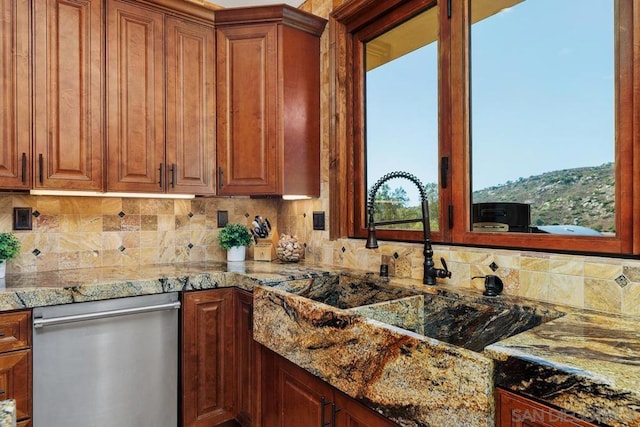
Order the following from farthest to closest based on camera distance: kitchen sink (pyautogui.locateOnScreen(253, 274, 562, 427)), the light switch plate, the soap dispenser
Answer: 1. the light switch plate
2. the soap dispenser
3. kitchen sink (pyautogui.locateOnScreen(253, 274, 562, 427))

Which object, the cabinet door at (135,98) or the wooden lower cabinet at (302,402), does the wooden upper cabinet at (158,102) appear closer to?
the cabinet door at (135,98)

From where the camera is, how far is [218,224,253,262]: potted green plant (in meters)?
2.54

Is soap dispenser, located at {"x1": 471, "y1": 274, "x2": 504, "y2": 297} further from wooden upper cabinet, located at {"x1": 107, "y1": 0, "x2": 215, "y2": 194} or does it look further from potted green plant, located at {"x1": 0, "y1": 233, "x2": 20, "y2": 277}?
potted green plant, located at {"x1": 0, "y1": 233, "x2": 20, "y2": 277}

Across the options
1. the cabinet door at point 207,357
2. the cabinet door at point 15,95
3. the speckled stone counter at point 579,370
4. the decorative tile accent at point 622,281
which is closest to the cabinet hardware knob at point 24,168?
the cabinet door at point 15,95

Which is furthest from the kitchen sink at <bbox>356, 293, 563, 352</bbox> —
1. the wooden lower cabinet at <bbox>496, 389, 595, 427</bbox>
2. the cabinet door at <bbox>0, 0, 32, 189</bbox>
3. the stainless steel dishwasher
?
Result: the cabinet door at <bbox>0, 0, 32, 189</bbox>

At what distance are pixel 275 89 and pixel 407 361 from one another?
1860 mm

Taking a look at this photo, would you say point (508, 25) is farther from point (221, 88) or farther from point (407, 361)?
point (221, 88)

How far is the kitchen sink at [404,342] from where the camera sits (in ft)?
2.87

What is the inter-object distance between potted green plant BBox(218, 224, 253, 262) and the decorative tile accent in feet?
6.50

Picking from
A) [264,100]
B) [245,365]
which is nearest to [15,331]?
[245,365]

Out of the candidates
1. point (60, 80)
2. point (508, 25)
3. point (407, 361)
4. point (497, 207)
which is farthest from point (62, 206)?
point (508, 25)

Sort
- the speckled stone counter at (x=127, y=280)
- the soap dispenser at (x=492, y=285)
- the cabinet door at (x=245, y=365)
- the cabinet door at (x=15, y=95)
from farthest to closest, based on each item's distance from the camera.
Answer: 1. the cabinet door at (x=245, y=365)
2. the cabinet door at (x=15, y=95)
3. the speckled stone counter at (x=127, y=280)
4. the soap dispenser at (x=492, y=285)

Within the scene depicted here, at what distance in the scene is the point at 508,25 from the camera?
5.34ft

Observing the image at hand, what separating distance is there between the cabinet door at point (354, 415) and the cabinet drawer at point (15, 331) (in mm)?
1296
